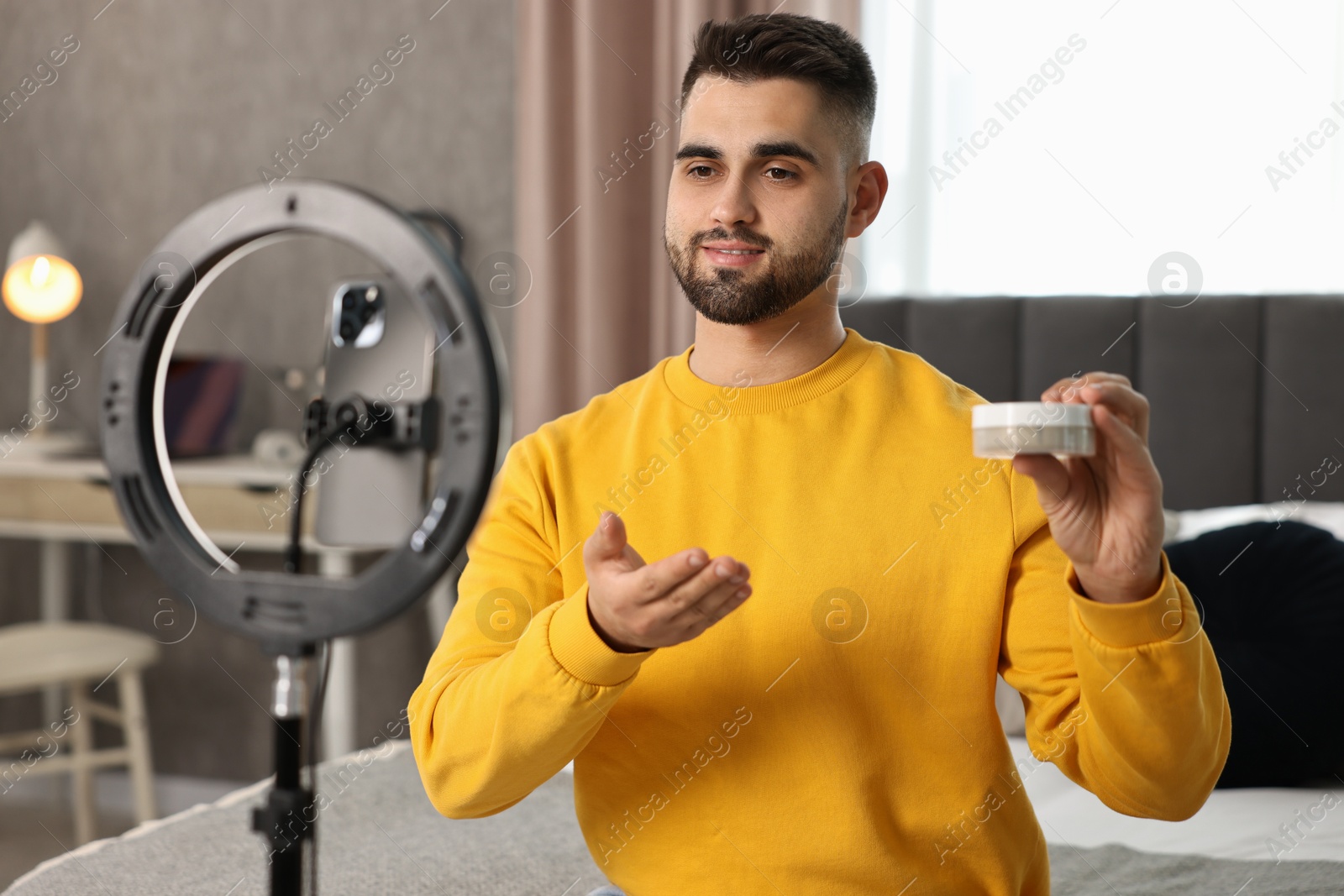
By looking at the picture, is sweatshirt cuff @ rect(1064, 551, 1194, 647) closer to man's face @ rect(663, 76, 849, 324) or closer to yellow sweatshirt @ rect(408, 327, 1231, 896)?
yellow sweatshirt @ rect(408, 327, 1231, 896)

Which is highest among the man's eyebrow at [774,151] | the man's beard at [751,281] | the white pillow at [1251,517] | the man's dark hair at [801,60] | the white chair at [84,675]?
the man's dark hair at [801,60]

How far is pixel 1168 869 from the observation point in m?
1.14

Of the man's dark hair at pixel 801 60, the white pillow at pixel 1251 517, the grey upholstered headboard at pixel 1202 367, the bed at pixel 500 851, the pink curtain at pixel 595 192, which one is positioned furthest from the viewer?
the pink curtain at pixel 595 192

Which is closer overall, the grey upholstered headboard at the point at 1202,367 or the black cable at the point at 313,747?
the black cable at the point at 313,747

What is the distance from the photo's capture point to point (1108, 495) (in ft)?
2.33

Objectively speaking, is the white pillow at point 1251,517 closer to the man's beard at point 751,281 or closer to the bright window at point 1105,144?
the bright window at point 1105,144

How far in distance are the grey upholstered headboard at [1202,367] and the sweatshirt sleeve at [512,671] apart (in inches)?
45.0

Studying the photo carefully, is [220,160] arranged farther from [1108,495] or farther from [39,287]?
[1108,495]

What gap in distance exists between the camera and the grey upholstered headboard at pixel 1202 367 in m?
1.72

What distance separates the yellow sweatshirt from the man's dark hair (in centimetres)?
26

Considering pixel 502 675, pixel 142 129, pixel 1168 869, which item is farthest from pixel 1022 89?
pixel 142 129

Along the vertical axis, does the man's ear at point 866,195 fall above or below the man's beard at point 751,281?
above

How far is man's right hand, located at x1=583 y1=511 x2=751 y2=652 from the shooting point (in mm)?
609

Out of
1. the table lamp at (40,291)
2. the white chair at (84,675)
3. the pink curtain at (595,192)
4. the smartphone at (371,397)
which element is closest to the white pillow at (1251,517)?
the pink curtain at (595,192)
